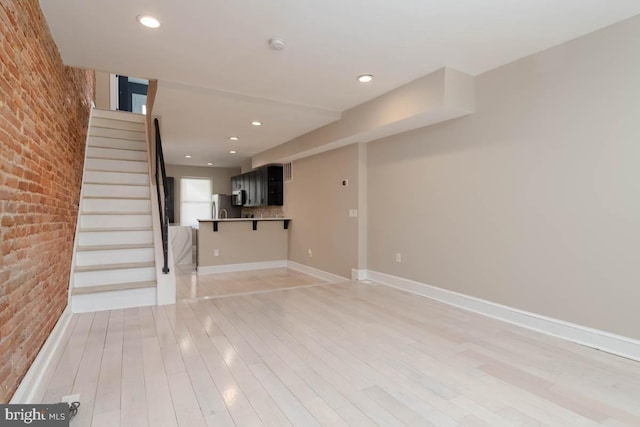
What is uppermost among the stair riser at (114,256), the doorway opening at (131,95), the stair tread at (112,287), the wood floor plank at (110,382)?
the doorway opening at (131,95)

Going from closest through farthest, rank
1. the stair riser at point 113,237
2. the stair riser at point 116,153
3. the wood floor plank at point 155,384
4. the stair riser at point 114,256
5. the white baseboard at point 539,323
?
the wood floor plank at point 155,384, the white baseboard at point 539,323, the stair riser at point 114,256, the stair riser at point 113,237, the stair riser at point 116,153

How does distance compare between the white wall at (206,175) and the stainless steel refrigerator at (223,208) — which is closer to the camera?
the stainless steel refrigerator at (223,208)

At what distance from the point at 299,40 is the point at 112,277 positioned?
3219mm

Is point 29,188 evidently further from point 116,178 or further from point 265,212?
point 265,212

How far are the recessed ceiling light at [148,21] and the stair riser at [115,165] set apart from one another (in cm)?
301

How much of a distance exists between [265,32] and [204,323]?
258 cm

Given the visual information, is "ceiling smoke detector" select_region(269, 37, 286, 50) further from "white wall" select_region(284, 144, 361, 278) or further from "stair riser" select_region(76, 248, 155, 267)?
"stair riser" select_region(76, 248, 155, 267)

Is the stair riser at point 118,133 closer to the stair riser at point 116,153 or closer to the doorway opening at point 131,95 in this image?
the stair riser at point 116,153

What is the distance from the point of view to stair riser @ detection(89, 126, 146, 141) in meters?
5.59

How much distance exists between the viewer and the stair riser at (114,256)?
12.8ft

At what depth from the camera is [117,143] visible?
18.1 ft

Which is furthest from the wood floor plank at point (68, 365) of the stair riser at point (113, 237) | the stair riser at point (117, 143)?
the stair riser at point (117, 143)

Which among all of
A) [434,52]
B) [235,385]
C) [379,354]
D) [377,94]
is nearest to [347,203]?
[377,94]

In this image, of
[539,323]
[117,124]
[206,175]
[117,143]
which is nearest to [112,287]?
[117,143]
